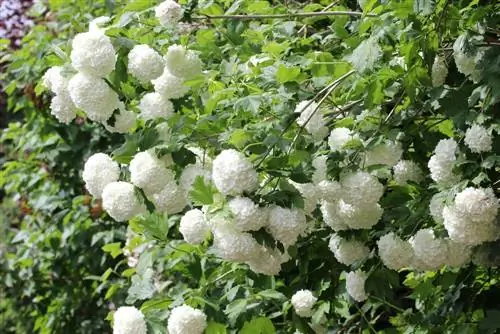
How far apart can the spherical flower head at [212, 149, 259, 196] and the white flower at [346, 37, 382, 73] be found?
A: 36cm

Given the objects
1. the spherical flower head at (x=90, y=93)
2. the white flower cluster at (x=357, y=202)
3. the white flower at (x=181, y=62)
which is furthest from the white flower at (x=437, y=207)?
the spherical flower head at (x=90, y=93)

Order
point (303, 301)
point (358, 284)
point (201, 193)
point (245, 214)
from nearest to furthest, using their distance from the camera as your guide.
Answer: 1. point (245, 214)
2. point (201, 193)
3. point (358, 284)
4. point (303, 301)

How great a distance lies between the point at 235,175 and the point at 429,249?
1.64 ft

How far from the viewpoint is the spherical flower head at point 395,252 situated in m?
2.30

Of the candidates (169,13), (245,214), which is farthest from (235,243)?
(169,13)

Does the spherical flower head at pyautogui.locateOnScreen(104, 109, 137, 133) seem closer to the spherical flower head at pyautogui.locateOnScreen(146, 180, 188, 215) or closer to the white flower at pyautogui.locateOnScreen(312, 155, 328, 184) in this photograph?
the spherical flower head at pyautogui.locateOnScreen(146, 180, 188, 215)

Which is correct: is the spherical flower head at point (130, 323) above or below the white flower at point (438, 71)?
below

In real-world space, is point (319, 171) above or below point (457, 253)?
above

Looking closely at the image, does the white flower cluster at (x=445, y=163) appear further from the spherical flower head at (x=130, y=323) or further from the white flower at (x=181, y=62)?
the spherical flower head at (x=130, y=323)

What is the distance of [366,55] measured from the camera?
222 centimetres

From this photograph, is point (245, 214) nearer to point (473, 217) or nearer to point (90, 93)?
point (473, 217)

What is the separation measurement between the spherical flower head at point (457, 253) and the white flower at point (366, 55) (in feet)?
1.43

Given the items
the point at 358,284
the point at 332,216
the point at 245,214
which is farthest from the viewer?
the point at 358,284

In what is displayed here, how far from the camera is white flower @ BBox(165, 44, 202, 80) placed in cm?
247
